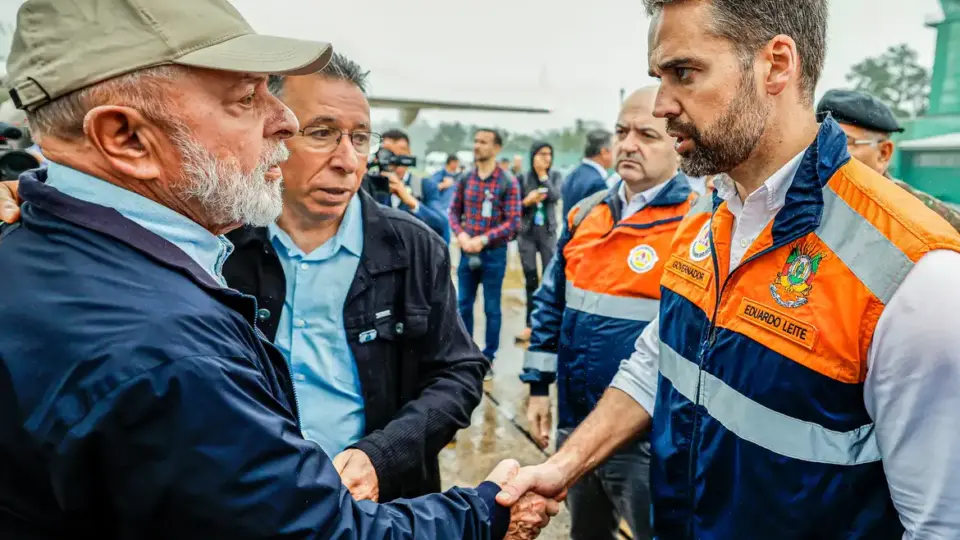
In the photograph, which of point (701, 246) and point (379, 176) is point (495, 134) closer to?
point (379, 176)

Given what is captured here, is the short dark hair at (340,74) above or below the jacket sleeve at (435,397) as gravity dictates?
above

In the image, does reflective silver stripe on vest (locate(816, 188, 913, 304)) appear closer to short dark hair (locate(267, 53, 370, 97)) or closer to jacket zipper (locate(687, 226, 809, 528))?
jacket zipper (locate(687, 226, 809, 528))

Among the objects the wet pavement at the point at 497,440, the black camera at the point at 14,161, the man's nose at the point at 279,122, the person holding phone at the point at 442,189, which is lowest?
the wet pavement at the point at 497,440

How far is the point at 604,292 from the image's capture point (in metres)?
2.73

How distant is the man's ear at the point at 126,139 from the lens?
105 centimetres

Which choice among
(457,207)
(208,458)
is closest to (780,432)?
(208,458)

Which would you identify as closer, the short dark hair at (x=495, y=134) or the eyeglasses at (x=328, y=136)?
the eyeglasses at (x=328, y=136)

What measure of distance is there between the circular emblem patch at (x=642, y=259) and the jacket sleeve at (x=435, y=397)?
0.88 metres

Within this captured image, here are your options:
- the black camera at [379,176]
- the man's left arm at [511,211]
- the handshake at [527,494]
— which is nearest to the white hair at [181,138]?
the handshake at [527,494]

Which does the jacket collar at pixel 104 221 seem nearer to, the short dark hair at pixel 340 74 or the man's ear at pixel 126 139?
the man's ear at pixel 126 139

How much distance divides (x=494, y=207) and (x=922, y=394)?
5411 millimetres

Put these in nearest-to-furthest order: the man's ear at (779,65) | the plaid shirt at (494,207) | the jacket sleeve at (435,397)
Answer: the man's ear at (779,65) → the jacket sleeve at (435,397) → the plaid shirt at (494,207)

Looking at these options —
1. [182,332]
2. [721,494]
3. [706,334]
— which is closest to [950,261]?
[706,334]

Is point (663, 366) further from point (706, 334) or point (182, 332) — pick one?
point (182, 332)
